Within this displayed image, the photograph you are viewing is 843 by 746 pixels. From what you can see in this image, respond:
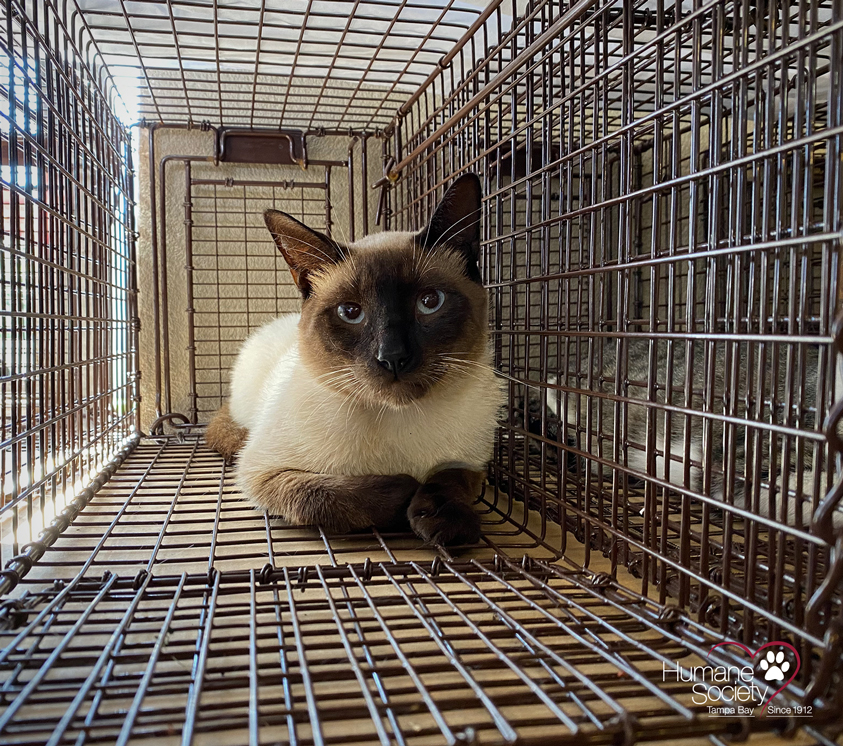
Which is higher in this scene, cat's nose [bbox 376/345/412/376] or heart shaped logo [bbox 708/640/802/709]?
cat's nose [bbox 376/345/412/376]

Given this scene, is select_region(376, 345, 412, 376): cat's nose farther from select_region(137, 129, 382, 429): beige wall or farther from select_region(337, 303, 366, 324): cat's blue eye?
select_region(137, 129, 382, 429): beige wall

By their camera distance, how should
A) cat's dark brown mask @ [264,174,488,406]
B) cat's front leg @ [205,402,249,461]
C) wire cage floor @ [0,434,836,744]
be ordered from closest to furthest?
wire cage floor @ [0,434,836,744]
cat's dark brown mask @ [264,174,488,406]
cat's front leg @ [205,402,249,461]

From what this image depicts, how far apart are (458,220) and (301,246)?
373mm

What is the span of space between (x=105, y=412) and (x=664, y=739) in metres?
1.89

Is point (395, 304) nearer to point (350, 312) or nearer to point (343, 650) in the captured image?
point (350, 312)

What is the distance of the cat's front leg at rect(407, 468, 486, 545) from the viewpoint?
125cm

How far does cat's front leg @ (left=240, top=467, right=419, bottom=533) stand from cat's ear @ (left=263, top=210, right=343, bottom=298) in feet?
1.58

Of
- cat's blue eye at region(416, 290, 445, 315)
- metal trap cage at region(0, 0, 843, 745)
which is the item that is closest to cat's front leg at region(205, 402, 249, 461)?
metal trap cage at region(0, 0, 843, 745)

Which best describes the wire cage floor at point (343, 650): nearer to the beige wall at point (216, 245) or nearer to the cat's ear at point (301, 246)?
the cat's ear at point (301, 246)

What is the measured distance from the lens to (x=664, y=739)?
0.63 meters

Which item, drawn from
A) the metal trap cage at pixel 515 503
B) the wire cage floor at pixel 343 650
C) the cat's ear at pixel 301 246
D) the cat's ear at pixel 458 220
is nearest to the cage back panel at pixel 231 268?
the metal trap cage at pixel 515 503

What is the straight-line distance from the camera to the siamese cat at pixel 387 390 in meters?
1.31

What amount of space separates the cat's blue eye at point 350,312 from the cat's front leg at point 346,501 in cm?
34

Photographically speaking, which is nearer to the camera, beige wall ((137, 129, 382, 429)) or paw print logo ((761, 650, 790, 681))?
paw print logo ((761, 650, 790, 681))
